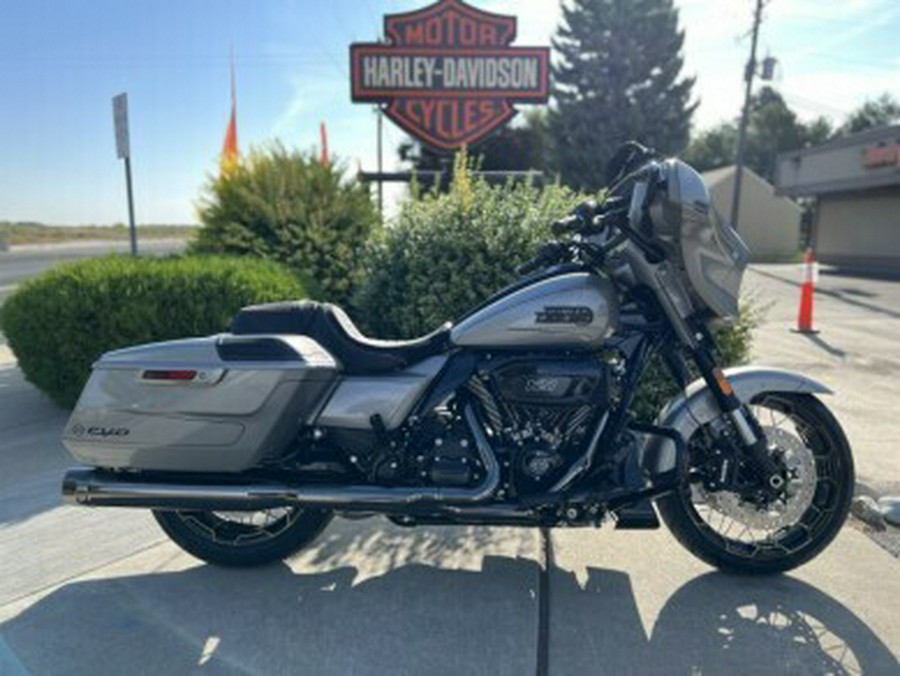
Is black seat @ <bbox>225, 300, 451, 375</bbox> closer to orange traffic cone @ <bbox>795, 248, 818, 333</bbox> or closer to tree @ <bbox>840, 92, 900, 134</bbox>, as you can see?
orange traffic cone @ <bbox>795, 248, 818, 333</bbox>

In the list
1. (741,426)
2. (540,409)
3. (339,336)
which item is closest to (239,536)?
(339,336)

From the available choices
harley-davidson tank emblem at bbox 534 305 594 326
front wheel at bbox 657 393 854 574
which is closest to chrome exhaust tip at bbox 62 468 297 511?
harley-davidson tank emblem at bbox 534 305 594 326

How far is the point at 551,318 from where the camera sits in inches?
105

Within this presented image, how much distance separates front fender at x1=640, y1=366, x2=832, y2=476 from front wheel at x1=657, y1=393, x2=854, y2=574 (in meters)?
0.06

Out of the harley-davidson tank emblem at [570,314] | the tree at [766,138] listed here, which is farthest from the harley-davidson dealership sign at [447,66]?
the tree at [766,138]

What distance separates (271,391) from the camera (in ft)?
8.95

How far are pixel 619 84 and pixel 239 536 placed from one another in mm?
34655

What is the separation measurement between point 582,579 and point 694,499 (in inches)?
23.4

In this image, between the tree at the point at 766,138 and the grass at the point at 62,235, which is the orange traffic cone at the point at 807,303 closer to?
the grass at the point at 62,235

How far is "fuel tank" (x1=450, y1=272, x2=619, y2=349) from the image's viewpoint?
2.68 metres

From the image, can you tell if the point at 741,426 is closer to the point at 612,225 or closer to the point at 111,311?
the point at 612,225

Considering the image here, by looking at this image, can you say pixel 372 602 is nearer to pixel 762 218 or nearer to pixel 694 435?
pixel 694 435

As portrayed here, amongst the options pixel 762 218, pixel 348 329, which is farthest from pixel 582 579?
pixel 762 218

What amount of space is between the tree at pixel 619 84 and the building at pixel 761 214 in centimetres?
396
